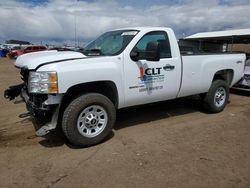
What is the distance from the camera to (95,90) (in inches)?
182

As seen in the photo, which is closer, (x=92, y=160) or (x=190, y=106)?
(x=92, y=160)

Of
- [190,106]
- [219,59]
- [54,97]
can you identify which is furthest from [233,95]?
[54,97]

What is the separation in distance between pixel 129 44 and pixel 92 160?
212 cm

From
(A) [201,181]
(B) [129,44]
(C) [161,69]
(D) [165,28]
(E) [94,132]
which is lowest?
(A) [201,181]

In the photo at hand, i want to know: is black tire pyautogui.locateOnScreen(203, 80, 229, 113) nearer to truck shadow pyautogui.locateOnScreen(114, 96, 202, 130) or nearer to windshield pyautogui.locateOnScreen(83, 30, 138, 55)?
truck shadow pyautogui.locateOnScreen(114, 96, 202, 130)

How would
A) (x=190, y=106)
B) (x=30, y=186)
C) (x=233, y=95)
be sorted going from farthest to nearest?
1. (x=233, y=95)
2. (x=190, y=106)
3. (x=30, y=186)

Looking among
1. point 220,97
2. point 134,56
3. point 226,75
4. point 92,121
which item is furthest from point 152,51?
point 226,75

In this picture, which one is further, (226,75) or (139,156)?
(226,75)

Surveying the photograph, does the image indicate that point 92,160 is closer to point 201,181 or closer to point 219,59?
point 201,181

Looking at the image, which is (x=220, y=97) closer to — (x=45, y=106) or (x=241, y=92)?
(x=241, y=92)

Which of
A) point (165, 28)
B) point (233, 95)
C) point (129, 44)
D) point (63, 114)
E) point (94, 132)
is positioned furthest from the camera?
point (233, 95)

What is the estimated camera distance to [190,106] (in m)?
7.28

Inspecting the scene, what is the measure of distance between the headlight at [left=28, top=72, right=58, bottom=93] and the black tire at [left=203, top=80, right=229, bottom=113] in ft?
12.6

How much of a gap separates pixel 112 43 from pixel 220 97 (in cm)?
315
